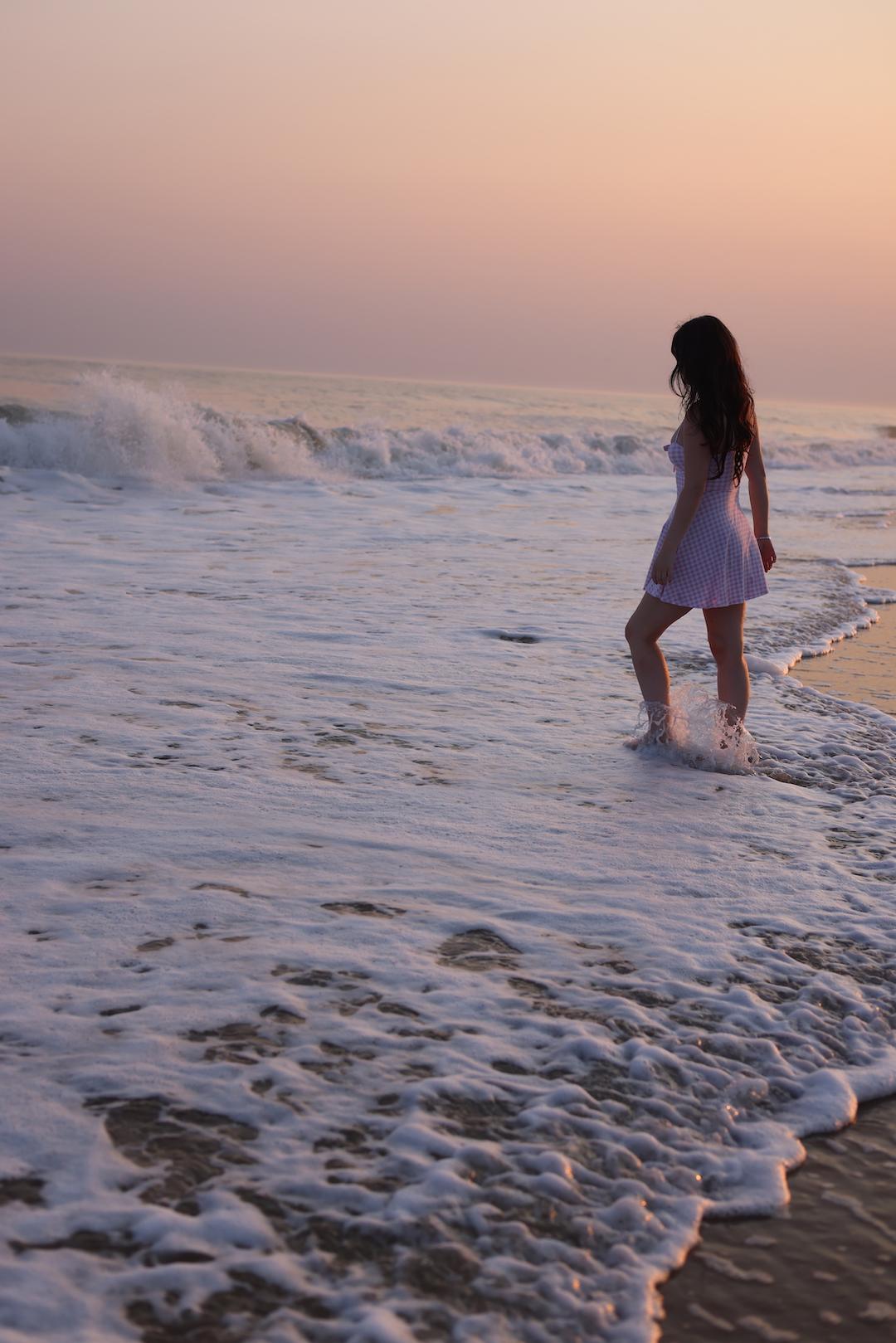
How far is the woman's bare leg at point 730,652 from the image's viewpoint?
5.25 metres

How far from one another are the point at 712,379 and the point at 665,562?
30.5 inches

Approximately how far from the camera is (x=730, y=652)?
5.27 meters

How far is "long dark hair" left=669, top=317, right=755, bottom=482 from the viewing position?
4.85m

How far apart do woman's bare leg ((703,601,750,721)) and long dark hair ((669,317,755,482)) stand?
73cm

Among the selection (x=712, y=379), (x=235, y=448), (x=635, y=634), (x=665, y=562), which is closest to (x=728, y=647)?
(x=635, y=634)

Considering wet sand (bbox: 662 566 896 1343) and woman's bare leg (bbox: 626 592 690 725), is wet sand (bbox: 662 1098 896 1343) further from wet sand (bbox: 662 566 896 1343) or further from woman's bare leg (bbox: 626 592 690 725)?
woman's bare leg (bbox: 626 592 690 725)

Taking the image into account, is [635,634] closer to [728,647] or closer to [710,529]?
[728,647]

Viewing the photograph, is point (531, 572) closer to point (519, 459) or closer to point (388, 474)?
point (388, 474)

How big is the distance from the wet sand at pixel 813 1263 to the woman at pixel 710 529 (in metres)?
2.76

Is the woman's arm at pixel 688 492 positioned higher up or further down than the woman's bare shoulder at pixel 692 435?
further down

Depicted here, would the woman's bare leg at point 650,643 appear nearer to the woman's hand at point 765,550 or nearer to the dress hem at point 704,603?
the dress hem at point 704,603

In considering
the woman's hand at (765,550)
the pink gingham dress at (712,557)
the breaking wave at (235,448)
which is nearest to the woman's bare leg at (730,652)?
the pink gingham dress at (712,557)

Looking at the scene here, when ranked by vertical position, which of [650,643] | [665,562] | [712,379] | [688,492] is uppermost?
[712,379]

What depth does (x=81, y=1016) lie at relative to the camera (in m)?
2.81
